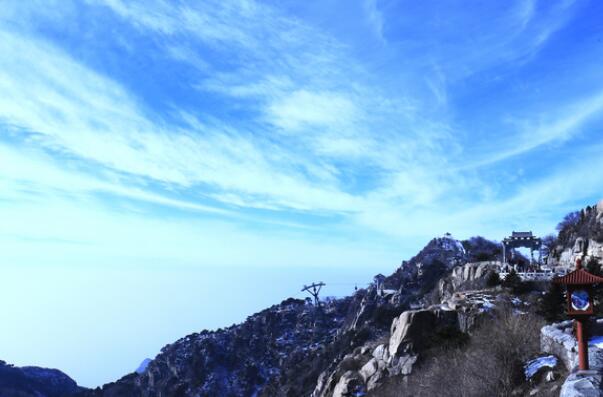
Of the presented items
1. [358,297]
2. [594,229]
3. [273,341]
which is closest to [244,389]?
[273,341]

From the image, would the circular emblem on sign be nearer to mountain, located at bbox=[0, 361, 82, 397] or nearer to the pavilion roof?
the pavilion roof

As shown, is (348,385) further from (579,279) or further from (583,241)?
(583,241)

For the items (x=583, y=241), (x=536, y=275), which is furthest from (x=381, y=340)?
(x=583, y=241)

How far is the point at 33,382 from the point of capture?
367 feet

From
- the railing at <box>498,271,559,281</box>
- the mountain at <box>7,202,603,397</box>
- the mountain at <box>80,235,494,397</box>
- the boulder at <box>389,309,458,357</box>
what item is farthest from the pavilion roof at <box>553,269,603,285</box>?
the mountain at <box>80,235,494,397</box>

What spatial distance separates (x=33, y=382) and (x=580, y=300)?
4941 inches

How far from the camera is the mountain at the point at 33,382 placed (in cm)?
10594

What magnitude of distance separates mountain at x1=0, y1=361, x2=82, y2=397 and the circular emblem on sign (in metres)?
116

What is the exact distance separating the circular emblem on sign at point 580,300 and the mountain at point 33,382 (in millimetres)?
115850

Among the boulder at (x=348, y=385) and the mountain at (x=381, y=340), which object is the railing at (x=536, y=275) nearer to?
the mountain at (x=381, y=340)

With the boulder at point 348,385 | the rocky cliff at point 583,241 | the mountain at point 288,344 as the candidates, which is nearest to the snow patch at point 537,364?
the boulder at point 348,385

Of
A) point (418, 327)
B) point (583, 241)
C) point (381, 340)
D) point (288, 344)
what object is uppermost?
point (583, 241)

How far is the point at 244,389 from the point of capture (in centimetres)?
8000

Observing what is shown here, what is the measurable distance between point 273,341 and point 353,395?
186 feet
